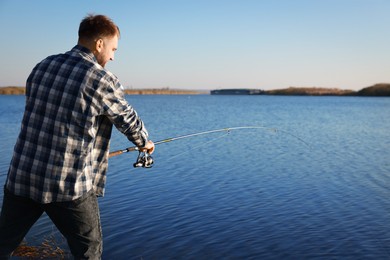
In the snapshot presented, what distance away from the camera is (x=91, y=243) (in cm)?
319

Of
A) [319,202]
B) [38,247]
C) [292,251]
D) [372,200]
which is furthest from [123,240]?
[372,200]

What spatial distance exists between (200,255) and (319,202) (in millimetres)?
4168

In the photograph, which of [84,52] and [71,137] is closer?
[71,137]

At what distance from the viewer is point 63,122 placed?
2939mm

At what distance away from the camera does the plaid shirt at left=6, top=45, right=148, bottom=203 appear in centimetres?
293

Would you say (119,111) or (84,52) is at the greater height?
(84,52)

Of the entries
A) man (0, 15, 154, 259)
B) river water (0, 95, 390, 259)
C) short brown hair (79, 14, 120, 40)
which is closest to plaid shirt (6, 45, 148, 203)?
man (0, 15, 154, 259)

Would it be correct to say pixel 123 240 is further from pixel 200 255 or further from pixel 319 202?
pixel 319 202

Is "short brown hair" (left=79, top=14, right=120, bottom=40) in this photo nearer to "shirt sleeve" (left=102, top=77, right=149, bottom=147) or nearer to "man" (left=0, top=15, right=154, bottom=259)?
"man" (left=0, top=15, right=154, bottom=259)

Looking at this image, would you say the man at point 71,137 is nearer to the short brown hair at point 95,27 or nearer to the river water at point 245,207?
the short brown hair at point 95,27

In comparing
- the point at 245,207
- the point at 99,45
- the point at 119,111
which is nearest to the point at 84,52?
the point at 99,45

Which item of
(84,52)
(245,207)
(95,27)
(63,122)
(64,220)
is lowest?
(245,207)

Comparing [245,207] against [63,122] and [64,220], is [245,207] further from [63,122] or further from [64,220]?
[63,122]

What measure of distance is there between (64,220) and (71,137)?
2.12 ft
